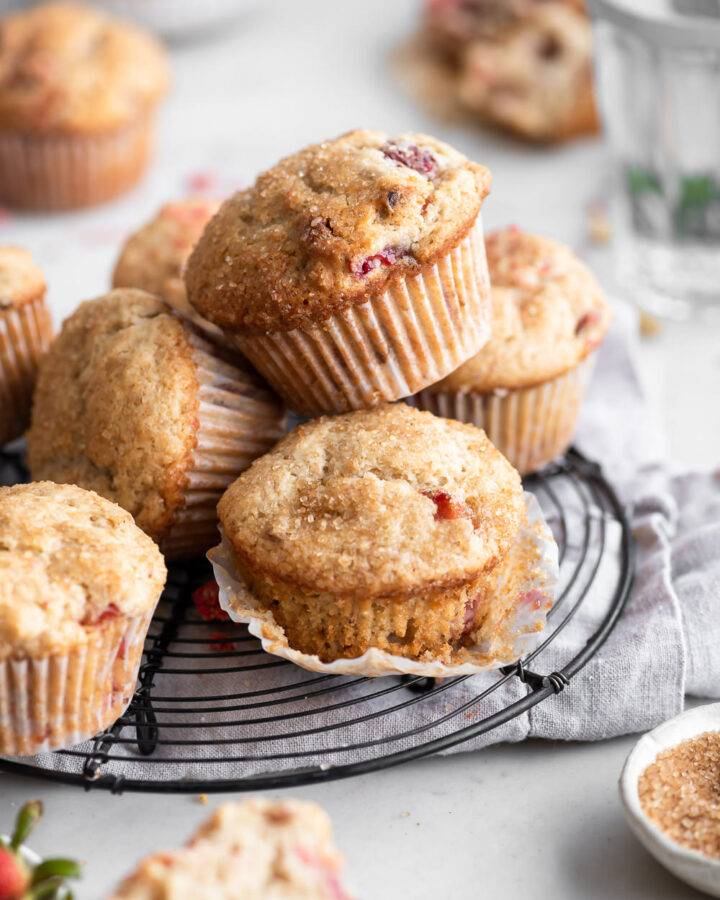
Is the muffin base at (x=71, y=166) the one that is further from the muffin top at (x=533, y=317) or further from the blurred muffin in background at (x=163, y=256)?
the muffin top at (x=533, y=317)

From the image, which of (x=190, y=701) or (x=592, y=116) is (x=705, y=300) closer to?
(x=592, y=116)

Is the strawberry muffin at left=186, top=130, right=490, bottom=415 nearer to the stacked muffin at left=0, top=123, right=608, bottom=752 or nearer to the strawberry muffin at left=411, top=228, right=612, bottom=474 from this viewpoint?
the stacked muffin at left=0, top=123, right=608, bottom=752

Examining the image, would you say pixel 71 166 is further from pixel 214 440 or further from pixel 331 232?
pixel 331 232

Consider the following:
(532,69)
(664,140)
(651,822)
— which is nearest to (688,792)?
(651,822)

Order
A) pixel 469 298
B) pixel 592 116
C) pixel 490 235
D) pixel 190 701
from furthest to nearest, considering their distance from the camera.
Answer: pixel 592 116 → pixel 490 235 → pixel 469 298 → pixel 190 701

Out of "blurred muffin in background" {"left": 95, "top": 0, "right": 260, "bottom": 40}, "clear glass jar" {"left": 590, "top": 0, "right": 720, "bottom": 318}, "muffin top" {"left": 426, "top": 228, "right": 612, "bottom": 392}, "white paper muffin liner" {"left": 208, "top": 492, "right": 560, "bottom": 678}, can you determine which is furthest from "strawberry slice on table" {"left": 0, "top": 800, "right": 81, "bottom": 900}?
"blurred muffin in background" {"left": 95, "top": 0, "right": 260, "bottom": 40}

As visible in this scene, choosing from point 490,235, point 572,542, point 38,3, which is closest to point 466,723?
point 572,542

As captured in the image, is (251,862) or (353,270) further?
(353,270)

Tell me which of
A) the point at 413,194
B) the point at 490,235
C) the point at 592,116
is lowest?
the point at 592,116
